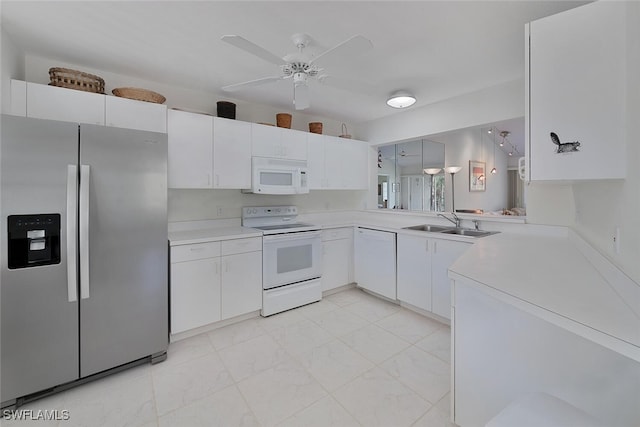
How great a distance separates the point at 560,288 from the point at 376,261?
2.37 m

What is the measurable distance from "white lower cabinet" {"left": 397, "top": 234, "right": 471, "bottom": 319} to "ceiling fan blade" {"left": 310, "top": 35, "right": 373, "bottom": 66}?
2.00 meters

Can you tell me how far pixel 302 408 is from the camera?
171cm

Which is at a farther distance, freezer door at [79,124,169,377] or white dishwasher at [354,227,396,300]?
white dishwasher at [354,227,396,300]

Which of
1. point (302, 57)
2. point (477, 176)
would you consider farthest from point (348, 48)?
point (477, 176)

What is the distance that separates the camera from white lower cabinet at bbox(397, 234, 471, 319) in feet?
9.00

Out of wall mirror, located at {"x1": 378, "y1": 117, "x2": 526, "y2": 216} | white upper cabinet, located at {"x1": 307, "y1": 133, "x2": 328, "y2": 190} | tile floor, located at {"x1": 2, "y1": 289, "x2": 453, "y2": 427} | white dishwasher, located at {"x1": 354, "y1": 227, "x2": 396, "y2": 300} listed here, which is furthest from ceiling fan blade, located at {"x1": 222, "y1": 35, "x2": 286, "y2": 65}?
wall mirror, located at {"x1": 378, "y1": 117, "x2": 526, "y2": 216}

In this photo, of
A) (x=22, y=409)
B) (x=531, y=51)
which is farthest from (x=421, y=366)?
(x=22, y=409)

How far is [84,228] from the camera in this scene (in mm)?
1855

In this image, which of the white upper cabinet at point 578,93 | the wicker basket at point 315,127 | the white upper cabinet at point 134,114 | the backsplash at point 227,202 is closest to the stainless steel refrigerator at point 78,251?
the white upper cabinet at point 134,114

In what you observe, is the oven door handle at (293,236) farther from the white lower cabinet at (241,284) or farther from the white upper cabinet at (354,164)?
the white upper cabinet at (354,164)

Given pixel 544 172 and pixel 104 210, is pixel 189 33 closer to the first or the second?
pixel 104 210

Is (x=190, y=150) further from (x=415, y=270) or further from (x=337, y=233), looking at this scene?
(x=415, y=270)

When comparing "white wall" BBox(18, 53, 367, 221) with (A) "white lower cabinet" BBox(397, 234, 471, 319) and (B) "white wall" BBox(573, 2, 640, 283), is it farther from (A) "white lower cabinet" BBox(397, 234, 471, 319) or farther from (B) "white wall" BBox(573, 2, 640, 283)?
(B) "white wall" BBox(573, 2, 640, 283)

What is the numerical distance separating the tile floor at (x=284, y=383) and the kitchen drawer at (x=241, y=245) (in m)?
0.79
